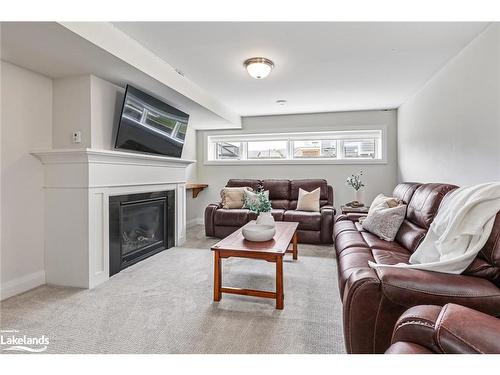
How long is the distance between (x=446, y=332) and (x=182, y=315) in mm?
1641

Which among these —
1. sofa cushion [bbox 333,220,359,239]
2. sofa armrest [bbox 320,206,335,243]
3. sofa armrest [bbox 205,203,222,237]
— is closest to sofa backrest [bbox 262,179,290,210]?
sofa armrest [bbox 320,206,335,243]

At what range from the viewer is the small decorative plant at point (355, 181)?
181 inches

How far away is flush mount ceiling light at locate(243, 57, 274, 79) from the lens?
270cm

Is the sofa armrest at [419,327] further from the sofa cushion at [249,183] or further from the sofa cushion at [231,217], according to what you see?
the sofa cushion at [249,183]

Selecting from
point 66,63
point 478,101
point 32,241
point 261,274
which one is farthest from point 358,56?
point 32,241

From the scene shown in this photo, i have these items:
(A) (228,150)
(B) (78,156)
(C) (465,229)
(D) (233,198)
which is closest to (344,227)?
(C) (465,229)

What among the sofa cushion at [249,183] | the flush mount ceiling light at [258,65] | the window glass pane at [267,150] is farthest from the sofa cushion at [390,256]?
the window glass pane at [267,150]

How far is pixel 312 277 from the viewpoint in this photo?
2758 millimetres

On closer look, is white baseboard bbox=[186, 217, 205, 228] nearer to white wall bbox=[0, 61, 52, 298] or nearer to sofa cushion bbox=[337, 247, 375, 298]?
white wall bbox=[0, 61, 52, 298]

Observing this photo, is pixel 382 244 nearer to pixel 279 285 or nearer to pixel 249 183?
pixel 279 285

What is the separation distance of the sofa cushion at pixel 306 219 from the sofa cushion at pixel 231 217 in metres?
0.62

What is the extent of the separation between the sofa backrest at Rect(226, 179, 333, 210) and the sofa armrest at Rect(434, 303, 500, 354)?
145 inches

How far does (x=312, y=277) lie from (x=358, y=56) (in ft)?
7.28
